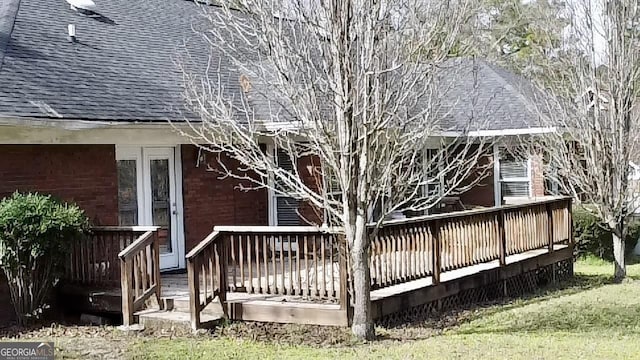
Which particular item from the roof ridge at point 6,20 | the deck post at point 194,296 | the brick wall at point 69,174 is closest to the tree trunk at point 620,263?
the deck post at point 194,296

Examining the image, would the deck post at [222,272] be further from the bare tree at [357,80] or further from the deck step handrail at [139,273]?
the bare tree at [357,80]

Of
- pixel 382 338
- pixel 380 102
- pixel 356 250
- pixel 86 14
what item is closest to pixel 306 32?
pixel 380 102

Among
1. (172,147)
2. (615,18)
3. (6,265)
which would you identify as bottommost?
(6,265)

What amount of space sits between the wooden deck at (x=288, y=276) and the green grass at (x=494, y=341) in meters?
0.56

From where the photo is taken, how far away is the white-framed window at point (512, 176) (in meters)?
19.2

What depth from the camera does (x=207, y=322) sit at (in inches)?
376

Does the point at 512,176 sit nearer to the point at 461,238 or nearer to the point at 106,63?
the point at 461,238

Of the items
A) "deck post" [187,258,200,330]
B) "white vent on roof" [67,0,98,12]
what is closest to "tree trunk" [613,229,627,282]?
"deck post" [187,258,200,330]

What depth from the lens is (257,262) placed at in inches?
378

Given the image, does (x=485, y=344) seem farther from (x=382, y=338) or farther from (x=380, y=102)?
(x=380, y=102)

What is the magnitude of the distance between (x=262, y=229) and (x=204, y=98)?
1.75 m

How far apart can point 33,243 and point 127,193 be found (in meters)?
3.04

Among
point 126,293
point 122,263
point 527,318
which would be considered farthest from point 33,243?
point 527,318

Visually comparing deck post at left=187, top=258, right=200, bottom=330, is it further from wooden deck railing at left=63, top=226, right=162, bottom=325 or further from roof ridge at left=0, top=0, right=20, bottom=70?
roof ridge at left=0, top=0, right=20, bottom=70
